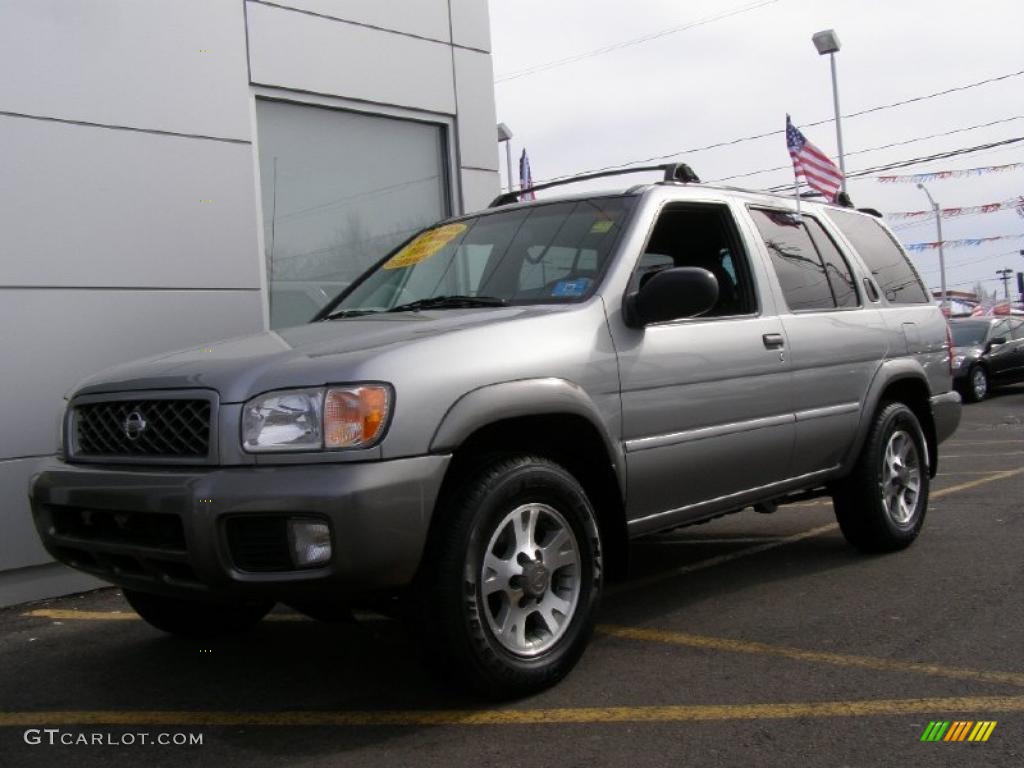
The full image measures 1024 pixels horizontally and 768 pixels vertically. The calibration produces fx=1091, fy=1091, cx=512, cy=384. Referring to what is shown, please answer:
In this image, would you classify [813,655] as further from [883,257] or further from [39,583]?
[39,583]

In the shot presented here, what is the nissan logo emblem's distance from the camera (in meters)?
3.73

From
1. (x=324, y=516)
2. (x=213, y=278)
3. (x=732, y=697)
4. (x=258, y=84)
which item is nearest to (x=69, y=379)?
(x=213, y=278)

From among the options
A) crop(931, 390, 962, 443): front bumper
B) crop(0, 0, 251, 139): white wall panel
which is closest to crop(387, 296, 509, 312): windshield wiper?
crop(0, 0, 251, 139): white wall panel

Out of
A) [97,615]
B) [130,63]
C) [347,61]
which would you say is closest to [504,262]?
[97,615]

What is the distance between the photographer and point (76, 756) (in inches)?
138

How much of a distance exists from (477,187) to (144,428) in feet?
18.4

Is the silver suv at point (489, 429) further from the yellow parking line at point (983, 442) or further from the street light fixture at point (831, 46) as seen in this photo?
the street light fixture at point (831, 46)

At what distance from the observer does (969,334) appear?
65.5ft

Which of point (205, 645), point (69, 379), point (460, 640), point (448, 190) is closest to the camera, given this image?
point (460, 640)

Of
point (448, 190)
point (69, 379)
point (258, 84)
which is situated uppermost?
point (258, 84)

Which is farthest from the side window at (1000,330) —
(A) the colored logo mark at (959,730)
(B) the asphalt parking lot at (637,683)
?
(A) the colored logo mark at (959,730)

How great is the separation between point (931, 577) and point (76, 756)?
398 centimetres

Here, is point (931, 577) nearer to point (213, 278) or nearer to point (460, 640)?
point (460, 640)

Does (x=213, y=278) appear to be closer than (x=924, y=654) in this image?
No
